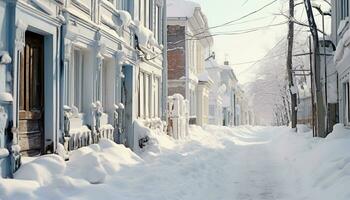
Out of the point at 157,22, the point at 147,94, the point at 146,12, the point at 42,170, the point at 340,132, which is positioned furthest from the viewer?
the point at 157,22

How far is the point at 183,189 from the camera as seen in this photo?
975 cm

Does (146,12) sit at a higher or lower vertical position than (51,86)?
higher

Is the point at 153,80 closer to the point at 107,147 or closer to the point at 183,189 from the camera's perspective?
the point at 107,147

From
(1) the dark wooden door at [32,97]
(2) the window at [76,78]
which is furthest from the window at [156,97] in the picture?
(1) the dark wooden door at [32,97]

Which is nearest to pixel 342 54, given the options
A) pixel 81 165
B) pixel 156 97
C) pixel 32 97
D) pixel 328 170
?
pixel 328 170

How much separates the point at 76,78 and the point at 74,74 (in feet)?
0.41

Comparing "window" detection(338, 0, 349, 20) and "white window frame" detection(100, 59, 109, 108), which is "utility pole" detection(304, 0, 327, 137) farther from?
"white window frame" detection(100, 59, 109, 108)

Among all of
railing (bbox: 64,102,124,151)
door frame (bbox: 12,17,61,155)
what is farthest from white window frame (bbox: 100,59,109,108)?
door frame (bbox: 12,17,61,155)

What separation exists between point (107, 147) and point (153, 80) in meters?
8.88

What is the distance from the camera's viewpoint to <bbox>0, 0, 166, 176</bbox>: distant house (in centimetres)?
772

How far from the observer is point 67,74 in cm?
1033

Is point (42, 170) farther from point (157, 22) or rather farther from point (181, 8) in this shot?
point (181, 8)

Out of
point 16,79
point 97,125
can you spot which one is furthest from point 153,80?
point 16,79

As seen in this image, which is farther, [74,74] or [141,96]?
[141,96]
